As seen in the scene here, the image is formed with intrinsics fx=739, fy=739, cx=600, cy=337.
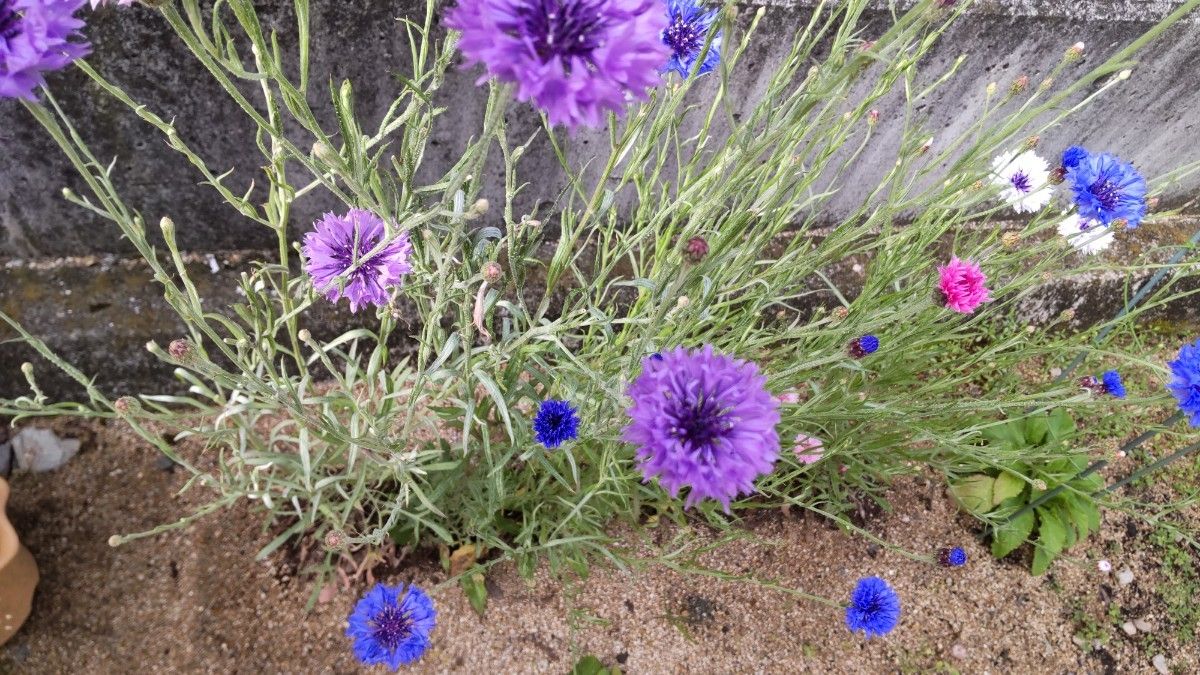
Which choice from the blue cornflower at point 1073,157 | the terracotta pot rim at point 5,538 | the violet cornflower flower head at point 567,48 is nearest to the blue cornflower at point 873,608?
the blue cornflower at point 1073,157

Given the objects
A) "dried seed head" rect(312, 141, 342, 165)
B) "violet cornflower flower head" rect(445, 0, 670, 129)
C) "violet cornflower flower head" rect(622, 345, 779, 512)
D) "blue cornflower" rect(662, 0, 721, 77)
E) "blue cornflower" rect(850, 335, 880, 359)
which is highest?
"violet cornflower flower head" rect(445, 0, 670, 129)

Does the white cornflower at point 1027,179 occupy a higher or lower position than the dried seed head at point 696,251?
lower

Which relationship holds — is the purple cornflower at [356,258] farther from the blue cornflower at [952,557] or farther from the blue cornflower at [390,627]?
the blue cornflower at [952,557]

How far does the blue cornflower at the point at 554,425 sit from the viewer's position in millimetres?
942

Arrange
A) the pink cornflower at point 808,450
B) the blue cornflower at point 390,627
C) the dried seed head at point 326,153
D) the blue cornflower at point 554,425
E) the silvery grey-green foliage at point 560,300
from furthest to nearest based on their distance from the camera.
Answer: the pink cornflower at point 808,450 < the blue cornflower at point 390,627 < the blue cornflower at point 554,425 < the silvery grey-green foliage at point 560,300 < the dried seed head at point 326,153

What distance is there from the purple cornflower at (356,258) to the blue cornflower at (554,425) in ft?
0.80

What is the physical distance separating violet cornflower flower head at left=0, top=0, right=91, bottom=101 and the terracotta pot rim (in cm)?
102

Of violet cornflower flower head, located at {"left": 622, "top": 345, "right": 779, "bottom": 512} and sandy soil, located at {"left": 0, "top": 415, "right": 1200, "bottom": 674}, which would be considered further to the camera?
sandy soil, located at {"left": 0, "top": 415, "right": 1200, "bottom": 674}

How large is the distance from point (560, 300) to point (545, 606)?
62 centimetres

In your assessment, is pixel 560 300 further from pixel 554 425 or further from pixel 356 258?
pixel 356 258

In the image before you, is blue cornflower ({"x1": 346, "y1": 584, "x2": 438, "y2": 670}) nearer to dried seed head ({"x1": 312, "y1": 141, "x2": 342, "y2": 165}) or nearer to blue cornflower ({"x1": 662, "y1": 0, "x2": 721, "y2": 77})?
dried seed head ({"x1": 312, "y1": 141, "x2": 342, "y2": 165})

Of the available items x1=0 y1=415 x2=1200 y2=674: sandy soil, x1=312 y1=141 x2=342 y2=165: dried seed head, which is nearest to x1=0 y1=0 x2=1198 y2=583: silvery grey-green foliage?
x1=312 y1=141 x2=342 y2=165: dried seed head

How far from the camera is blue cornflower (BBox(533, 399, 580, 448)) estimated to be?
0.94m

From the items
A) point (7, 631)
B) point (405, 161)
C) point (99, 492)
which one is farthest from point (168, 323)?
point (405, 161)
